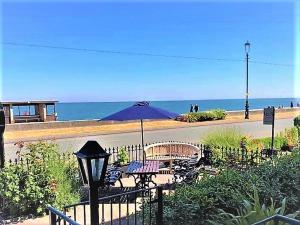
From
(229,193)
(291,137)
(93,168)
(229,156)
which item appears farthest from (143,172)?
(291,137)

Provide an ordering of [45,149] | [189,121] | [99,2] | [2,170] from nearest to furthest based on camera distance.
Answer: [99,2] → [2,170] → [45,149] → [189,121]

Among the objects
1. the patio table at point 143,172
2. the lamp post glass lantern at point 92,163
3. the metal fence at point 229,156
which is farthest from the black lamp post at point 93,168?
→ the metal fence at point 229,156

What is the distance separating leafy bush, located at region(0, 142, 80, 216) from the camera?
5449mm

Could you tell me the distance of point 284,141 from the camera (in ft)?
40.0

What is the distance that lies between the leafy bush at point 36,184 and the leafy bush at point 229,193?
1.96 m

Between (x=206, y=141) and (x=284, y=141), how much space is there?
348cm

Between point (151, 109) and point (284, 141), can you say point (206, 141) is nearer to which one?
point (151, 109)

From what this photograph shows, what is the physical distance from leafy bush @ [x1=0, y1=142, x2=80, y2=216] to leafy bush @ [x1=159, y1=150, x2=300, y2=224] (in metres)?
1.96

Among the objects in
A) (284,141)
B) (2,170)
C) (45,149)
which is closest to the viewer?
(2,170)

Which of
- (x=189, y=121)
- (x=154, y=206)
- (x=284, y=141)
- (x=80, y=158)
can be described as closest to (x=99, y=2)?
(x=80, y=158)

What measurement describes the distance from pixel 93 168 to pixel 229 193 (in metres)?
2.31

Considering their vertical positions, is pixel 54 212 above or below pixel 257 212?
above

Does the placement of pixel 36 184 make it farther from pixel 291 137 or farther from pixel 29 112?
pixel 29 112

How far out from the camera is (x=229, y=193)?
438cm
